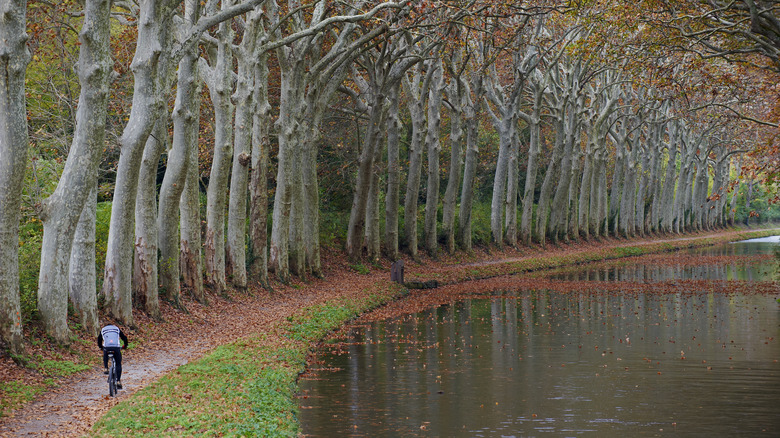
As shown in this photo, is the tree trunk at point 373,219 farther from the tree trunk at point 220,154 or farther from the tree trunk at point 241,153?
the tree trunk at point 220,154

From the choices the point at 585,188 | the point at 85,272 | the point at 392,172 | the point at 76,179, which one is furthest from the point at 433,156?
the point at 76,179

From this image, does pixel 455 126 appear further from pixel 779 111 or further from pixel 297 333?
pixel 297 333

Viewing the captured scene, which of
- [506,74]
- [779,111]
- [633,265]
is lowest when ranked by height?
[633,265]

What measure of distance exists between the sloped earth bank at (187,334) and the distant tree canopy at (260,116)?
0.60 meters

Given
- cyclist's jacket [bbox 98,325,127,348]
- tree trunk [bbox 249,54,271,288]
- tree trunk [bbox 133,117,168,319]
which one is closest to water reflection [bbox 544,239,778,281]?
tree trunk [bbox 249,54,271,288]

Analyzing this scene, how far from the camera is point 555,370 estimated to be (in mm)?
15352

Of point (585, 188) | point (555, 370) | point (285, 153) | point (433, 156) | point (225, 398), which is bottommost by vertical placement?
point (555, 370)

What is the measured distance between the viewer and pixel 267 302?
23.8 m

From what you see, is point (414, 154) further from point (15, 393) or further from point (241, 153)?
point (15, 393)

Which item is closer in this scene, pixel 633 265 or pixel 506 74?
pixel 633 265

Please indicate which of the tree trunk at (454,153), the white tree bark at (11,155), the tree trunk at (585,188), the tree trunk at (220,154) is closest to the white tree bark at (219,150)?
the tree trunk at (220,154)

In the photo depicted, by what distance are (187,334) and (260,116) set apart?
8.14 meters

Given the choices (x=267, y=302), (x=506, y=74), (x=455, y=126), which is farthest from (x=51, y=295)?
(x=506, y=74)

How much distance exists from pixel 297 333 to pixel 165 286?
147 inches
